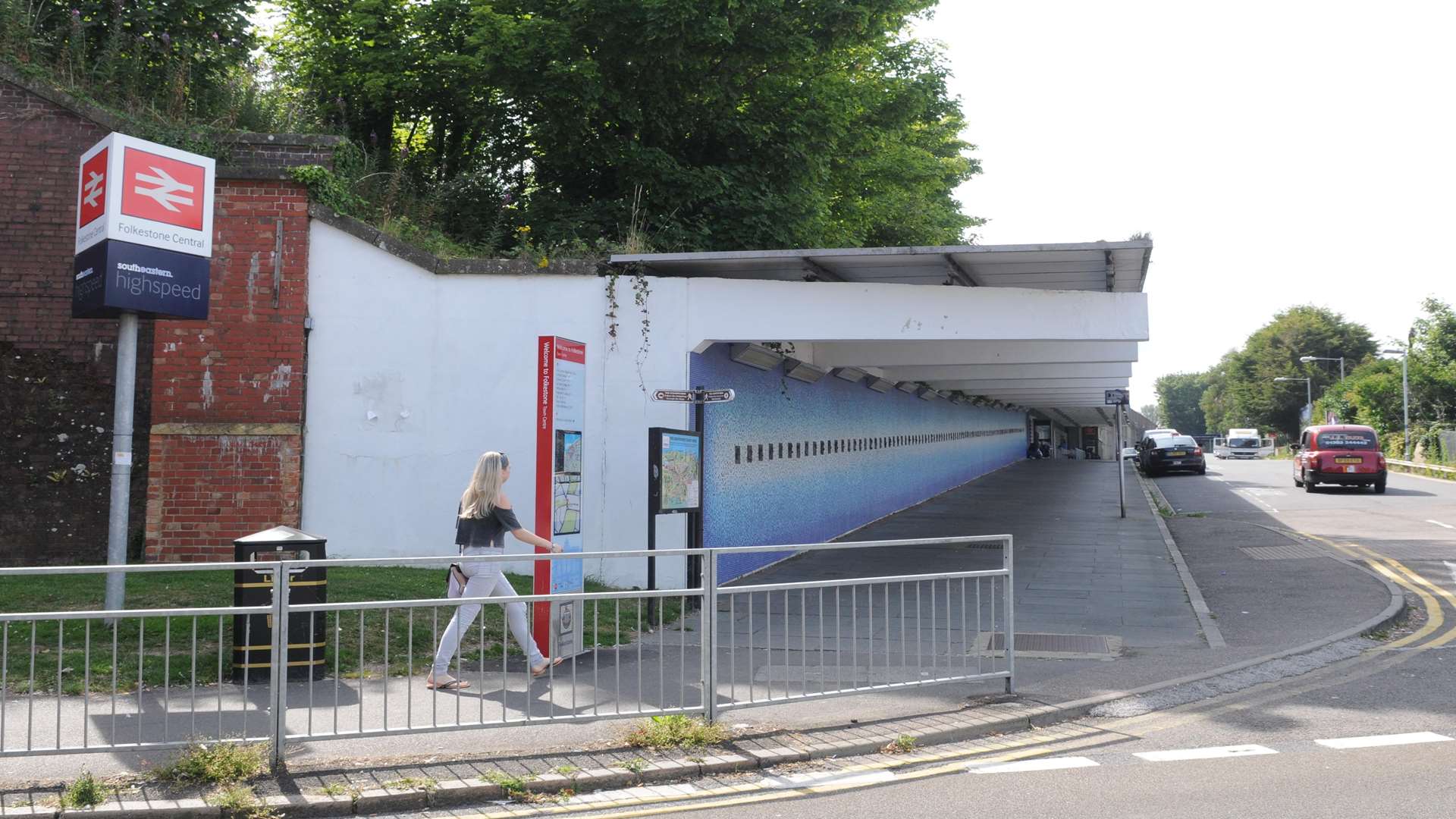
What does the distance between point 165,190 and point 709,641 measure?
5.48 m

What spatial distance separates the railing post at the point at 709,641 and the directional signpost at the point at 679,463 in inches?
96.5

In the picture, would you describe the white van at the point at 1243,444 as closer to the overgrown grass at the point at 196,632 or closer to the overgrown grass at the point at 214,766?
the overgrown grass at the point at 196,632

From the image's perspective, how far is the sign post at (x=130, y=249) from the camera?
8109 mm

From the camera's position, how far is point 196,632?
21.8 ft

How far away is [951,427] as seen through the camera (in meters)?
34.0

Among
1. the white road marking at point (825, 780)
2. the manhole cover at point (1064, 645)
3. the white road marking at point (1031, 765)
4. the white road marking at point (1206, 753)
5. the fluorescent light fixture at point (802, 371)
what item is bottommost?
the white road marking at point (825, 780)

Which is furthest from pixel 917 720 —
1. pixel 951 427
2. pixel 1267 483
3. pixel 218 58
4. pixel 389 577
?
pixel 1267 483

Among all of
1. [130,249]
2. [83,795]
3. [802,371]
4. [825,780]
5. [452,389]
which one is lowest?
[825,780]

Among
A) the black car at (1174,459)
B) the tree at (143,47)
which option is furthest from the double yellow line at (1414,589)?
the black car at (1174,459)

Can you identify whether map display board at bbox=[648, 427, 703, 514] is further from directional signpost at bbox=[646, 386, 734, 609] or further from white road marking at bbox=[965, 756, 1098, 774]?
white road marking at bbox=[965, 756, 1098, 774]

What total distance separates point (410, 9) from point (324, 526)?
10.2 metres

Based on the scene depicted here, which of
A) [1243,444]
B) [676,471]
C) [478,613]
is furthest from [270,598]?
[1243,444]

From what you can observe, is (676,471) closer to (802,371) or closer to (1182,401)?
(802,371)

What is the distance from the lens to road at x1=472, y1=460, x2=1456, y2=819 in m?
5.30
